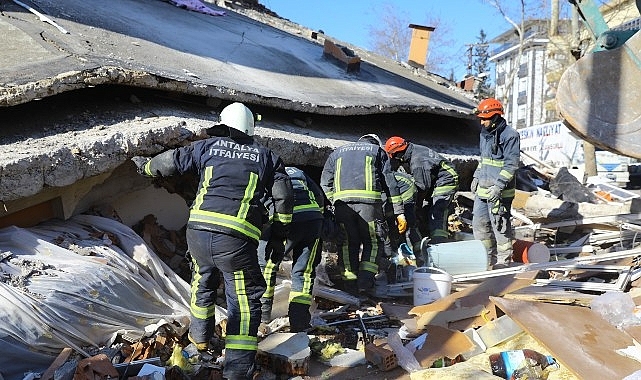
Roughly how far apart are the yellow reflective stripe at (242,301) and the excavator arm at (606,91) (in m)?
2.75

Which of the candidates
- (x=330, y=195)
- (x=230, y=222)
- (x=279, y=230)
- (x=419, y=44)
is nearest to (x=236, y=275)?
(x=230, y=222)

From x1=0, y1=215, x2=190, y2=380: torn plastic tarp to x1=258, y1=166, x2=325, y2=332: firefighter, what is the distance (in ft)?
2.24

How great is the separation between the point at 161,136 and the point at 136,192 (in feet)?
2.48

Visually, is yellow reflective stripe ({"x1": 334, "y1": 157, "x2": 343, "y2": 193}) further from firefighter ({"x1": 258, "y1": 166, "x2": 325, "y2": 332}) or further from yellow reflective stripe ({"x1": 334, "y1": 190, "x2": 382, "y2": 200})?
firefighter ({"x1": 258, "y1": 166, "x2": 325, "y2": 332})

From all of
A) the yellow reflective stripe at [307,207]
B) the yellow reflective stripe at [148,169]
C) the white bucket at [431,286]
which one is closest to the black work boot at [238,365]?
the yellow reflective stripe at [148,169]

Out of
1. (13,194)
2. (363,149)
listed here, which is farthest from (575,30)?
(13,194)

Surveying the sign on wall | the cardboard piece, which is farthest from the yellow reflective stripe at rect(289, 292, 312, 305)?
the sign on wall

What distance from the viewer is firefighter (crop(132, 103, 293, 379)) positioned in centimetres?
348

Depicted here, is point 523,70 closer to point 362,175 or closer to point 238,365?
point 362,175

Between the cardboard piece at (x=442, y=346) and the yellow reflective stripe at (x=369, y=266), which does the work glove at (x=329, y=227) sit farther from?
the cardboard piece at (x=442, y=346)

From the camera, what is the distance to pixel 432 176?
6.51m

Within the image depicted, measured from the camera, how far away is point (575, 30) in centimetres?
1456

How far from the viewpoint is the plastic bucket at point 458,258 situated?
565 cm

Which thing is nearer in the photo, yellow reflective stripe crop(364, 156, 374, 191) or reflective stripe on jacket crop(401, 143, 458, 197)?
yellow reflective stripe crop(364, 156, 374, 191)
